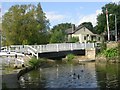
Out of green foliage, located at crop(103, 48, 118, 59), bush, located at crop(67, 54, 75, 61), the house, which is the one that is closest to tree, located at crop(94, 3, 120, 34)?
the house

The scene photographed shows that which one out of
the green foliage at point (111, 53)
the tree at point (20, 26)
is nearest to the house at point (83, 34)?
the tree at point (20, 26)

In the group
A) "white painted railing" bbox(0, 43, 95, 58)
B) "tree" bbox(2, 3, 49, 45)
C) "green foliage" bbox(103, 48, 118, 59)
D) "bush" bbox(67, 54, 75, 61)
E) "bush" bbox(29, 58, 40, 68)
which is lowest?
"bush" bbox(29, 58, 40, 68)

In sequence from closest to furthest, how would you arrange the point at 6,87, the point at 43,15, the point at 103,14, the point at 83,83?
the point at 6,87, the point at 83,83, the point at 43,15, the point at 103,14

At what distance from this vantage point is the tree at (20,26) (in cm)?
5950

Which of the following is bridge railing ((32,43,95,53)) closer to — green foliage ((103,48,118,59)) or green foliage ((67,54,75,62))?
green foliage ((67,54,75,62))

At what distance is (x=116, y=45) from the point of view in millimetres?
Result: 56844

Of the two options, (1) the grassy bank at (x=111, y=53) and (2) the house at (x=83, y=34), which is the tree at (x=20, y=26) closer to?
(1) the grassy bank at (x=111, y=53)

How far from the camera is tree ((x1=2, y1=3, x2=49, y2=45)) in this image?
2343 inches

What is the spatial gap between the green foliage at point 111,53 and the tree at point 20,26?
13995 millimetres

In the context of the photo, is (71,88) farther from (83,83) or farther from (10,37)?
(10,37)

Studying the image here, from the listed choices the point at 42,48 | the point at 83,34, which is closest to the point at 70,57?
the point at 42,48

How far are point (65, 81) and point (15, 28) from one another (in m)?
33.4

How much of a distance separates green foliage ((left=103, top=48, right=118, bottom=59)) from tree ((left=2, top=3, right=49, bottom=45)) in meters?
14.0

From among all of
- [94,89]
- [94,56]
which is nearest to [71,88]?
[94,89]
